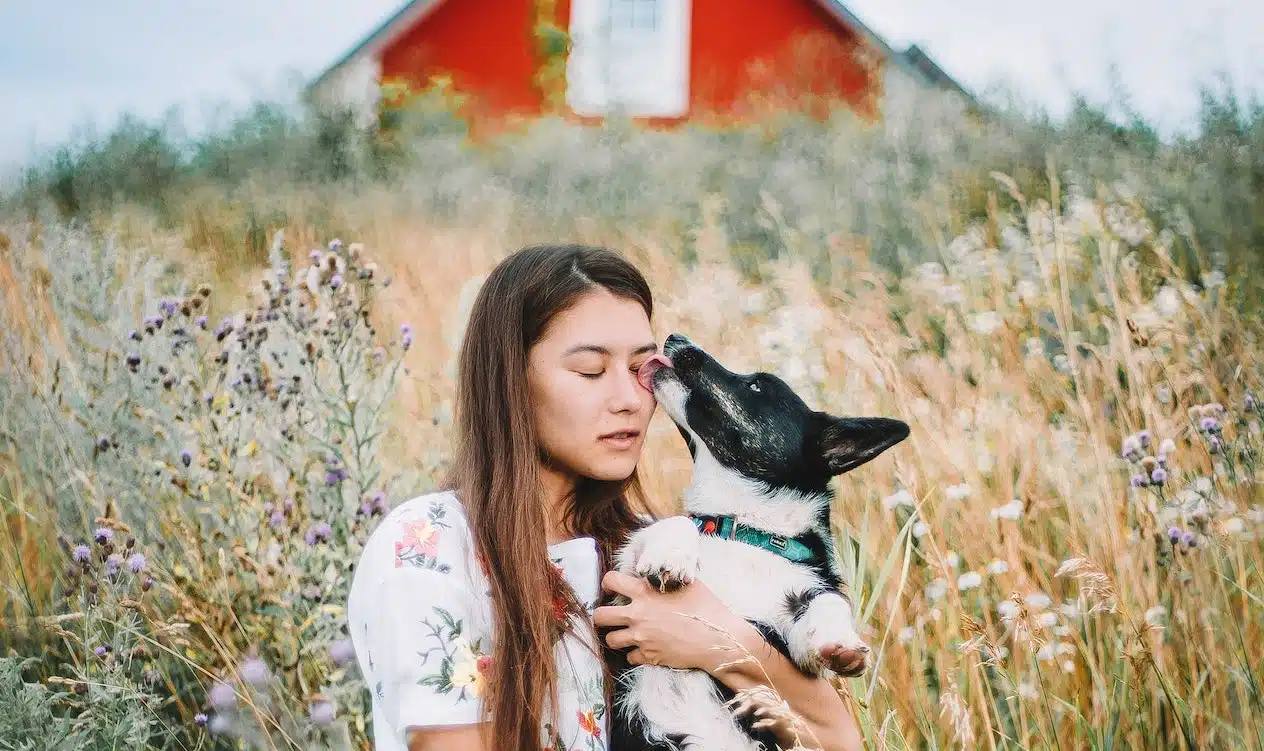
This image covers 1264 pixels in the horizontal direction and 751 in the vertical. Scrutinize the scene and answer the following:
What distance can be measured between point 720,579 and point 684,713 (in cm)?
25

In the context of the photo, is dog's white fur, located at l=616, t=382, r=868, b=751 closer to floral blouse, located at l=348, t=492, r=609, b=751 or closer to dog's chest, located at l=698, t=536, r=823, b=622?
dog's chest, located at l=698, t=536, r=823, b=622

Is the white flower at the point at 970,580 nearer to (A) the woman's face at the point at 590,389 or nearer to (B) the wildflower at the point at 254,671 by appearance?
(A) the woman's face at the point at 590,389

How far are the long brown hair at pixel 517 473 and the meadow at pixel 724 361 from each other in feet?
2.27

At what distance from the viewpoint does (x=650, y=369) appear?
2037 mm

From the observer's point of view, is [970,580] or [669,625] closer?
[669,625]

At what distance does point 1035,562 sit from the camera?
292cm

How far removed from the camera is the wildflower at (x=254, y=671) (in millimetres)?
2604


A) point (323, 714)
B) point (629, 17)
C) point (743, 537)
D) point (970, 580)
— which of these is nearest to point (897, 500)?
point (970, 580)

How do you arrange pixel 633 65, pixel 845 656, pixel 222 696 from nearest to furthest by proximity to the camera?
pixel 845 656 < pixel 222 696 < pixel 633 65

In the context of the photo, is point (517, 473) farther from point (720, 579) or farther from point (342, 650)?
point (342, 650)

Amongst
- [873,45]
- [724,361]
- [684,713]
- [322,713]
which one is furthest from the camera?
[873,45]

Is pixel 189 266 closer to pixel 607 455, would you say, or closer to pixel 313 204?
pixel 313 204

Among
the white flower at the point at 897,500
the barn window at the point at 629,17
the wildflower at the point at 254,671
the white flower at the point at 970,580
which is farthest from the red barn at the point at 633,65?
the wildflower at the point at 254,671

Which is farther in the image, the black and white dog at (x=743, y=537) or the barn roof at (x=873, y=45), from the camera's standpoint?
the barn roof at (x=873, y=45)
